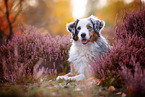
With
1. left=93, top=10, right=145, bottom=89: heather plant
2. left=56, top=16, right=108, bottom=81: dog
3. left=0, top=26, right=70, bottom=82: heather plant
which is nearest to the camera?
left=93, top=10, right=145, bottom=89: heather plant

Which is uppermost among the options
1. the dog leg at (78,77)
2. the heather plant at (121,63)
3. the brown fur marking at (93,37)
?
the brown fur marking at (93,37)

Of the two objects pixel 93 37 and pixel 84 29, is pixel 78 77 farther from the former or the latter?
pixel 84 29

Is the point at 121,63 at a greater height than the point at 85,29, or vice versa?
the point at 85,29

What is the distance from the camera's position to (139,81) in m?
2.90

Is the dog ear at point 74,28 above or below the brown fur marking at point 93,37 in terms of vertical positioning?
above

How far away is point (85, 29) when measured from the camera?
4426mm

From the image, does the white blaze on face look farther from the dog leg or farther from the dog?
the dog leg

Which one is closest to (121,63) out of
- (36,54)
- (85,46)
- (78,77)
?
(78,77)

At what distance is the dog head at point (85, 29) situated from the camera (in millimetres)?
4344

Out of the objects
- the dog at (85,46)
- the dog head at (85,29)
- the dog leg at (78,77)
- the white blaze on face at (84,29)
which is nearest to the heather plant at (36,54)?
the dog at (85,46)

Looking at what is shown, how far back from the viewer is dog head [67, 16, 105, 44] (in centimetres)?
434

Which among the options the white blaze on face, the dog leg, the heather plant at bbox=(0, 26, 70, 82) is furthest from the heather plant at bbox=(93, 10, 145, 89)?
the heather plant at bbox=(0, 26, 70, 82)

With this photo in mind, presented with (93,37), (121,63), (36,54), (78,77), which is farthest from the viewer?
(36,54)

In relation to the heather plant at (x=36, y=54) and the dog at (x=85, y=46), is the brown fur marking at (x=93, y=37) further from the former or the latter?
the heather plant at (x=36, y=54)
